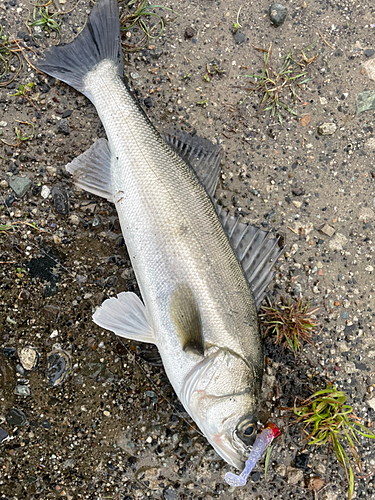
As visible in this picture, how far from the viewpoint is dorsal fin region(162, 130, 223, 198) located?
2.79m

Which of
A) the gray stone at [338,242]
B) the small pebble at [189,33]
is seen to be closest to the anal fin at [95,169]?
the small pebble at [189,33]

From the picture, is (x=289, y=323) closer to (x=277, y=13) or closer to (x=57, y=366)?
(x=57, y=366)

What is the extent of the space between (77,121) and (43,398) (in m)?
2.40

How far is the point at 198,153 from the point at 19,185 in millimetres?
1569

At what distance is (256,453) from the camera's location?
2516 millimetres

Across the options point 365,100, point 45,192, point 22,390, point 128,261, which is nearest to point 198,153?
point 128,261

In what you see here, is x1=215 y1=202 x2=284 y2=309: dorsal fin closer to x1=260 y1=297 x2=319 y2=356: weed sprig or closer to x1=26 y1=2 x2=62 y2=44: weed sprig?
x1=260 y1=297 x2=319 y2=356: weed sprig

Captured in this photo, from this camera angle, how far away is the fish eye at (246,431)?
2.35m

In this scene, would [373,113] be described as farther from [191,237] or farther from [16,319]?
[16,319]

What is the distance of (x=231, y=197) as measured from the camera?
3.17 meters

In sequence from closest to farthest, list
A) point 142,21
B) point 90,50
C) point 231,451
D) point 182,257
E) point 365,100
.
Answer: point 231,451 < point 182,257 < point 90,50 < point 142,21 < point 365,100

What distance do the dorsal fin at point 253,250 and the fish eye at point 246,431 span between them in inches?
33.4

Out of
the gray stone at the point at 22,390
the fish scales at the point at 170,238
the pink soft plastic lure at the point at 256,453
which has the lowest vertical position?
the gray stone at the point at 22,390

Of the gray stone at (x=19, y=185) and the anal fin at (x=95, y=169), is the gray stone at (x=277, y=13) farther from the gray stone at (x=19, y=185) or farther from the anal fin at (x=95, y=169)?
the gray stone at (x=19, y=185)
